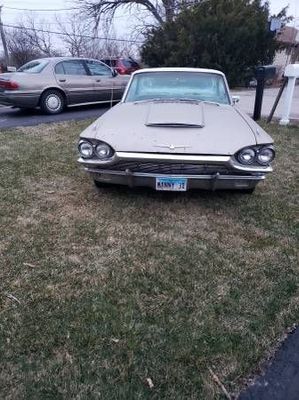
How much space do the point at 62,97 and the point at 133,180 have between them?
7.03 metres

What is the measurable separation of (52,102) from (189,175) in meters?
7.10

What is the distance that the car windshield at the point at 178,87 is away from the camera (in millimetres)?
4781

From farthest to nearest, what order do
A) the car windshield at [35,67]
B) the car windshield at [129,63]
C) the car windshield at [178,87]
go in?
1. the car windshield at [129,63]
2. the car windshield at [35,67]
3. the car windshield at [178,87]

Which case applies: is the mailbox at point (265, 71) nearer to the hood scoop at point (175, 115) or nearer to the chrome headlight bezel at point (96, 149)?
the hood scoop at point (175, 115)

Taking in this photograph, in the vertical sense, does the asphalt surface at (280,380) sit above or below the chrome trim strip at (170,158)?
below

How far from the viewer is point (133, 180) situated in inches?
142

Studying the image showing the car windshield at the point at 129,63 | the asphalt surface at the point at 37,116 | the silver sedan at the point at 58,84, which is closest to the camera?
the asphalt surface at the point at 37,116

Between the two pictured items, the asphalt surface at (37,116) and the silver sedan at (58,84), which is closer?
the asphalt surface at (37,116)

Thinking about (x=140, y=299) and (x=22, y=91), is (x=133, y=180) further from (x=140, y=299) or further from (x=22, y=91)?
(x=22, y=91)

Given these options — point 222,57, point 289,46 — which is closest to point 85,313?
point 222,57

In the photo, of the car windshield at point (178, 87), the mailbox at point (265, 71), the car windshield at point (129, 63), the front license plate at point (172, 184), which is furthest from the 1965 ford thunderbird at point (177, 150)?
the car windshield at point (129, 63)

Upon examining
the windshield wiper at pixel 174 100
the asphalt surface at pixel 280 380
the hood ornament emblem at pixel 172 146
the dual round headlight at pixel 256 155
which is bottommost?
the asphalt surface at pixel 280 380

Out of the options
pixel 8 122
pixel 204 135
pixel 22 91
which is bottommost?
pixel 8 122

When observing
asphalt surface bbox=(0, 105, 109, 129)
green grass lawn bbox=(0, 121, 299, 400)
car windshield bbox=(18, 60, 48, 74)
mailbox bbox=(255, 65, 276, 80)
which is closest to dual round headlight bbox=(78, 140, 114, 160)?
green grass lawn bbox=(0, 121, 299, 400)
